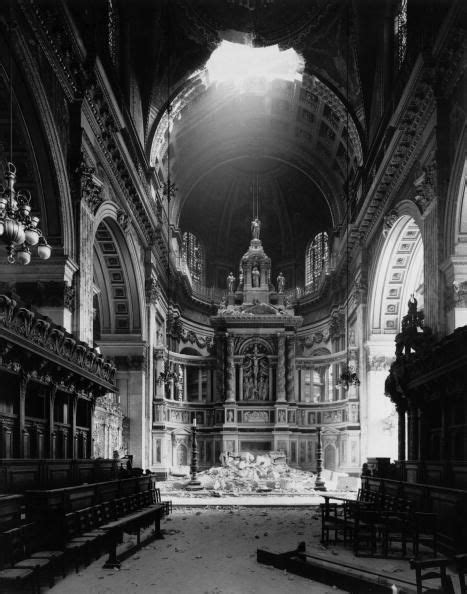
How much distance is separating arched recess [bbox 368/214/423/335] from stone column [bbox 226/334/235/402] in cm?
788

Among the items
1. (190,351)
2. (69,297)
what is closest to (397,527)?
(69,297)

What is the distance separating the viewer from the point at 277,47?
28.4 meters

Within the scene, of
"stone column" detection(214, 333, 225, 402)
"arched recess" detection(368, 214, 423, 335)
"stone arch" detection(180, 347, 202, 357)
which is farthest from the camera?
"stone arch" detection(180, 347, 202, 357)

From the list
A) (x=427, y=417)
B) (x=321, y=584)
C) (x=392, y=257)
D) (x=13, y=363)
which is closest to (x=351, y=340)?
(x=392, y=257)

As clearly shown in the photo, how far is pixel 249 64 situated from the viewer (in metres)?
30.5

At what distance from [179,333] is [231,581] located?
2712 centimetres

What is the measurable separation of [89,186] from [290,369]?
17393 millimetres

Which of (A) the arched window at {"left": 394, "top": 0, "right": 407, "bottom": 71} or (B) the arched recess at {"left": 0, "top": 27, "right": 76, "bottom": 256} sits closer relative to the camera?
(B) the arched recess at {"left": 0, "top": 27, "right": 76, "bottom": 256}

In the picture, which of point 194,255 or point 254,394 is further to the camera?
point 194,255

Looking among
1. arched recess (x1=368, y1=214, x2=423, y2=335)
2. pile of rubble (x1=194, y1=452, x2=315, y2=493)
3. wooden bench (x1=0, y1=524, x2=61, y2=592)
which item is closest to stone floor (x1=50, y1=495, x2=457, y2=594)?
wooden bench (x1=0, y1=524, x2=61, y2=592)

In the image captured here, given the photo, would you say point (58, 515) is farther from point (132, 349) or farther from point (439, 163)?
point (132, 349)

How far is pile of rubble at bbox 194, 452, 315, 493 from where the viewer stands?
2491cm

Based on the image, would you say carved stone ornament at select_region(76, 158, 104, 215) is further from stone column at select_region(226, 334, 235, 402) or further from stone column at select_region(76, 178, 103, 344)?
stone column at select_region(226, 334, 235, 402)

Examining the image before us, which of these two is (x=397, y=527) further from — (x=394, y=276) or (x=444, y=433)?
(x=394, y=276)
